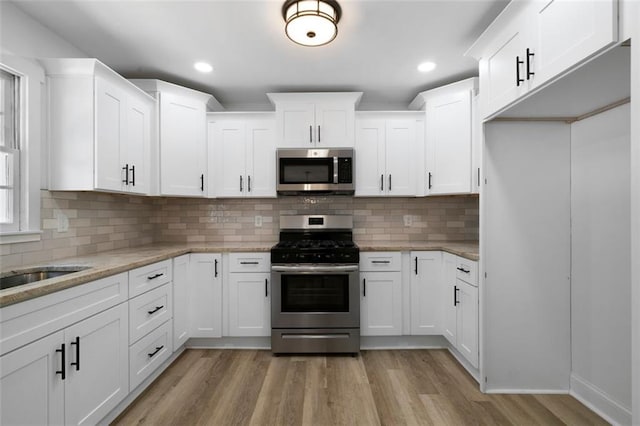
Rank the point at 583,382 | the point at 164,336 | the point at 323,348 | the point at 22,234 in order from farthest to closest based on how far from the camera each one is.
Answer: the point at 323,348
the point at 164,336
the point at 583,382
the point at 22,234

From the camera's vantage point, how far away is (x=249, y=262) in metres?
2.83

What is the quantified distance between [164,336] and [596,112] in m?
3.43

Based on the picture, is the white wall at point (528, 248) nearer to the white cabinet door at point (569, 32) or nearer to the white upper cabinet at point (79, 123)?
the white cabinet door at point (569, 32)

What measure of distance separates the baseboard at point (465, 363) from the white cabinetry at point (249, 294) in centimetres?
171

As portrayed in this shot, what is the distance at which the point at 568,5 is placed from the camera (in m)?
1.31

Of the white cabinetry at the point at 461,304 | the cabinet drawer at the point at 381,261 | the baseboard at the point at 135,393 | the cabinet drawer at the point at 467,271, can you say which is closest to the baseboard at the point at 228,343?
the baseboard at the point at 135,393

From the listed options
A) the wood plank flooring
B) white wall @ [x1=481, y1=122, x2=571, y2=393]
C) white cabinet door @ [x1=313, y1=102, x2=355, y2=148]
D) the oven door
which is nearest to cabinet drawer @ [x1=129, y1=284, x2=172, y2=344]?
the wood plank flooring

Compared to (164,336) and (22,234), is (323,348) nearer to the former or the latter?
(164,336)

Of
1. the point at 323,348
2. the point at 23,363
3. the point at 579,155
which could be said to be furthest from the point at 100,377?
the point at 579,155

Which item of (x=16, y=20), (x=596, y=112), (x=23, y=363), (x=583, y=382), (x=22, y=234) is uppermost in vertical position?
(x=16, y=20)

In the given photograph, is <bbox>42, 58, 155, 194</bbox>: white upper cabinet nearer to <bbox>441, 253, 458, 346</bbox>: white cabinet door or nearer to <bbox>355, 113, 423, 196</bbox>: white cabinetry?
<bbox>355, 113, 423, 196</bbox>: white cabinetry

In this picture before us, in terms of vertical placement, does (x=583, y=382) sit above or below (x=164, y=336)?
below

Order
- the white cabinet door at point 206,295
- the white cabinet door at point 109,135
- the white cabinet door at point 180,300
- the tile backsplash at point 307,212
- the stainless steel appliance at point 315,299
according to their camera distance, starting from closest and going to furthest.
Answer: the white cabinet door at point 109,135 → the white cabinet door at point 180,300 → the stainless steel appliance at point 315,299 → the white cabinet door at point 206,295 → the tile backsplash at point 307,212

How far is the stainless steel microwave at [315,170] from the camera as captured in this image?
2965mm
